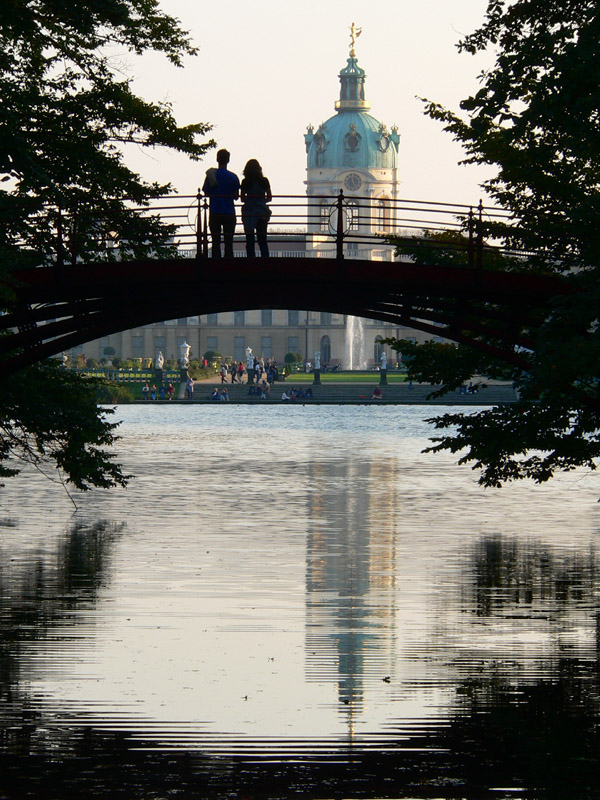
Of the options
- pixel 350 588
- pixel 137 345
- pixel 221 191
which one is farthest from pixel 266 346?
pixel 221 191

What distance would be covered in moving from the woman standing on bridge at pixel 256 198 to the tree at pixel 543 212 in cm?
341

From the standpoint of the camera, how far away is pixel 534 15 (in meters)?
21.5

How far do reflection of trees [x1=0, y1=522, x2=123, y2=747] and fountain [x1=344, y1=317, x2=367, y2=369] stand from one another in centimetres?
14169

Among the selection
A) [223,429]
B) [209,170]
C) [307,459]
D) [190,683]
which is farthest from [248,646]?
[223,429]

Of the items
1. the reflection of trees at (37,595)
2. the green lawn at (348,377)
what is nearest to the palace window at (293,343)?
the green lawn at (348,377)

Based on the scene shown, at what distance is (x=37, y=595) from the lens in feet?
73.0

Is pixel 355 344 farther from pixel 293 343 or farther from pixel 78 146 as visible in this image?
pixel 78 146

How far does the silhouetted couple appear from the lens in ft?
74.5

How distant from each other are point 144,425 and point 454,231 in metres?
49.6

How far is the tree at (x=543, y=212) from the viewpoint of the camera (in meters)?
18.5

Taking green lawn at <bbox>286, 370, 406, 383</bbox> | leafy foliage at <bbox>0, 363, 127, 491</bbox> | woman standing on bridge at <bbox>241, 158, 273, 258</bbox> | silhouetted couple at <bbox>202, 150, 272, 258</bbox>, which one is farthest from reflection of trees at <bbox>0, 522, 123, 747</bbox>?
green lawn at <bbox>286, 370, 406, 383</bbox>

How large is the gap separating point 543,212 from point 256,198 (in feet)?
19.2

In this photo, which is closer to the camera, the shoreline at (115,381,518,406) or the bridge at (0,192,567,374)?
the bridge at (0,192,567,374)

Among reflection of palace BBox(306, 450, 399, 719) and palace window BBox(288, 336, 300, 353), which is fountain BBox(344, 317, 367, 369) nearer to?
palace window BBox(288, 336, 300, 353)
